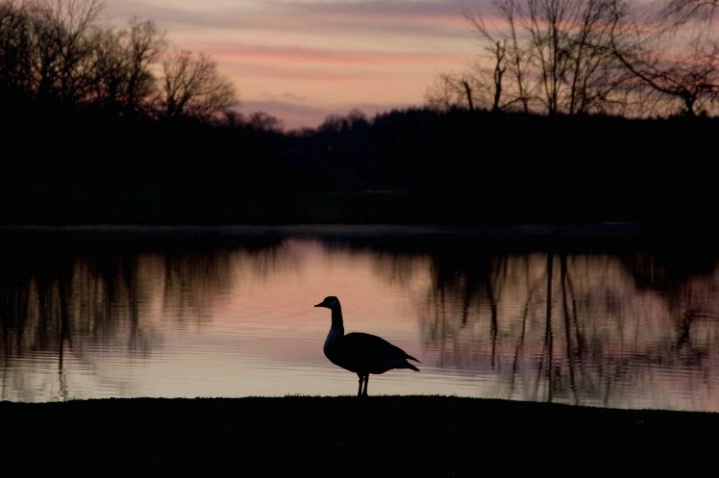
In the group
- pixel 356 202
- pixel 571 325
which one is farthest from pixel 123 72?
pixel 571 325

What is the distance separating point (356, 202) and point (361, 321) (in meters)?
82.4

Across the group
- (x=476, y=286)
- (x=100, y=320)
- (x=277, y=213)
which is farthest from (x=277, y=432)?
(x=277, y=213)

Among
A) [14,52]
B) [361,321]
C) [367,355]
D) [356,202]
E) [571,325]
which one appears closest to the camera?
[367,355]

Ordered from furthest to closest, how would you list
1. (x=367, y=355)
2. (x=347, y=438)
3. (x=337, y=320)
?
(x=337, y=320)
(x=367, y=355)
(x=347, y=438)

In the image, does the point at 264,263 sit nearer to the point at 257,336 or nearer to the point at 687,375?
the point at 257,336

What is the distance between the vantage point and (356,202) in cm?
10938

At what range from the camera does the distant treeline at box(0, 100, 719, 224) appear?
78.2 metres

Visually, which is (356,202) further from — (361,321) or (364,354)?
(364,354)

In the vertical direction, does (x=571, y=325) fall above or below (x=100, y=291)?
above

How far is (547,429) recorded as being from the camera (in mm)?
11859

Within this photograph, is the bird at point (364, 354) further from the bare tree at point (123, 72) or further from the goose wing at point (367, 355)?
the bare tree at point (123, 72)

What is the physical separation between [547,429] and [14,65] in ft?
236

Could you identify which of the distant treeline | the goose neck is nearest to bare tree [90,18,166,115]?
the distant treeline

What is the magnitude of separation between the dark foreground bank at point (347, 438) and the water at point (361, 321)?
3.96 meters
